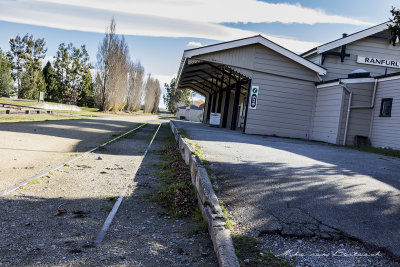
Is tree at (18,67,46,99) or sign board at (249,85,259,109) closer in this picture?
sign board at (249,85,259,109)

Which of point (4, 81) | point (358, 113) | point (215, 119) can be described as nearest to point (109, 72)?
point (4, 81)

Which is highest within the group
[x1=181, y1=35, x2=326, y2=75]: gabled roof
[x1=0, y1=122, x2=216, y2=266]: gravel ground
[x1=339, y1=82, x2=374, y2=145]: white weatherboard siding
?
[x1=181, y1=35, x2=326, y2=75]: gabled roof

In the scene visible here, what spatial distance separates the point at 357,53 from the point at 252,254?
16843mm

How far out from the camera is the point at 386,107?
12.8 meters

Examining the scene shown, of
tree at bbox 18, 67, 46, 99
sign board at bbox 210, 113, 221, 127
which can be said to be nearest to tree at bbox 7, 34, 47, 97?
tree at bbox 18, 67, 46, 99

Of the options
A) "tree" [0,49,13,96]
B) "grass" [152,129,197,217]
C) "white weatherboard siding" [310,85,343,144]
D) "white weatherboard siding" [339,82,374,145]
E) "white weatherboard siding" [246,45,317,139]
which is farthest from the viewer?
"tree" [0,49,13,96]

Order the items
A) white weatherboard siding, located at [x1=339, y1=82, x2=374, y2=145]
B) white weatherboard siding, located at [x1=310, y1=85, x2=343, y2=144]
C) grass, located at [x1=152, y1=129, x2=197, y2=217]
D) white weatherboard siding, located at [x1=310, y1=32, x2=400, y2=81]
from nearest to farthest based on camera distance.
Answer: grass, located at [x1=152, y1=129, x2=197, y2=217] → white weatherboard siding, located at [x1=339, y1=82, x2=374, y2=145] → white weatherboard siding, located at [x1=310, y1=85, x2=343, y2=144] → white weatherboard siding, located at [x1=310, y1=32, x2=400, y2=81]

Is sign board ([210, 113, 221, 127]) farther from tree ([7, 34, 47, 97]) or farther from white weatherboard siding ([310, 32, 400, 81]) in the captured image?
tree ([7, 34, 47, 97])

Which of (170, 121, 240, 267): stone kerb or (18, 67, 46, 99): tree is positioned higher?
(18, 67, 46, 99): tree

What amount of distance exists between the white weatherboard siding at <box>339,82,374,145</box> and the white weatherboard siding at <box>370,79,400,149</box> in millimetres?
331

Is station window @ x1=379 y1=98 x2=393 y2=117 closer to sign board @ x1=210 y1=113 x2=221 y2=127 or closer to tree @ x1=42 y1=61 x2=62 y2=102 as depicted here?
sign board @ x1=210 y1=113 x2=221 y2=127

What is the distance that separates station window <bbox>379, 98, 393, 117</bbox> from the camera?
12.6 metres

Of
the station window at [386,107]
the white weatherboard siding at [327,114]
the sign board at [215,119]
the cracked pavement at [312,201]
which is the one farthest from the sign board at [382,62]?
the cracked pavement at [312,201]

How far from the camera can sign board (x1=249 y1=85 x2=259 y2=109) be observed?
52.7ft
